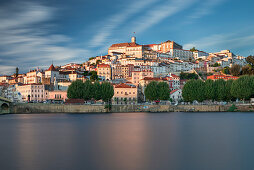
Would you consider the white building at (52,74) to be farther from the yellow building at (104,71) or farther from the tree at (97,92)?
the tree at (97,92)

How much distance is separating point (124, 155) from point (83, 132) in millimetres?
12670

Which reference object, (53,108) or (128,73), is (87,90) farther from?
(128,73)

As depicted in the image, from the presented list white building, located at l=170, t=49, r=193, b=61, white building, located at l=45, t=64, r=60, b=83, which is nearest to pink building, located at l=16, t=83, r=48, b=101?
white building, located at l=45, t=64, r=60, b=83

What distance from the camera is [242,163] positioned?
18172mm

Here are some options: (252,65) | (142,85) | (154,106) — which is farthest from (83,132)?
(252,65)

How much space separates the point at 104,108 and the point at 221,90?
23.1 m

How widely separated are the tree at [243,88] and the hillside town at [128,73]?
19.8m

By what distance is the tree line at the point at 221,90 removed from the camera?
59375mm

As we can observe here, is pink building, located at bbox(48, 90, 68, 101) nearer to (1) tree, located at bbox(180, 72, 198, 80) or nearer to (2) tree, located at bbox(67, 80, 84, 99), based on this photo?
(2) tree, located at bbox(67, 80, 84, 99)

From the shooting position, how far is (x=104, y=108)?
61.0 m

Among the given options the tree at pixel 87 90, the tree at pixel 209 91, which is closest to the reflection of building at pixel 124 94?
the tree at pixel 87 90

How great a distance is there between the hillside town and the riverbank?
39.8 ft

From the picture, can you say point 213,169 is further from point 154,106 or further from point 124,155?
point 154,106

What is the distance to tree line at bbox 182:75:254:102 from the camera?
195 feet
